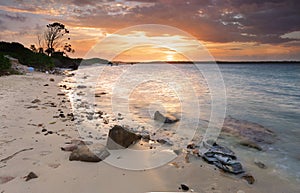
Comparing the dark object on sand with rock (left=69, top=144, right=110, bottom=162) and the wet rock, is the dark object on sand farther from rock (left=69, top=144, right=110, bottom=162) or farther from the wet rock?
rock (left=69, top=144, right=110, bottom=162)

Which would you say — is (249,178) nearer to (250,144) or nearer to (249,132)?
(250,144)

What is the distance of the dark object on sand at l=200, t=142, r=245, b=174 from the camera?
437cm

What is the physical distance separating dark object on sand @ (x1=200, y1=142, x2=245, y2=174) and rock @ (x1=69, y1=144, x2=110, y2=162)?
2135 millimetres

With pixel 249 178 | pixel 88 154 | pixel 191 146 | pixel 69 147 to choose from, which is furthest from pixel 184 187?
pixel 69 147

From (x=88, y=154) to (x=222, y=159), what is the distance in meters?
2.68

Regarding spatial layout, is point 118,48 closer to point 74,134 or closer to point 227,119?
point 74,134

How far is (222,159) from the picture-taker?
4711 mm

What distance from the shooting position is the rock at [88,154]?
419 cm

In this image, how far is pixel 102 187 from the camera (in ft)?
11.1

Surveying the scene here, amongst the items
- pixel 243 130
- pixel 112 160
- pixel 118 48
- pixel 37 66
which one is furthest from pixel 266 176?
pixel 37 66

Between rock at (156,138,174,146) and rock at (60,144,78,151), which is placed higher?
rock at (60,144,78,151)

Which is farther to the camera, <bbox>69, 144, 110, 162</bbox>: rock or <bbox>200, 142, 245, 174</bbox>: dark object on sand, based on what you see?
<bbox>200, 142, 245, 174</bbox>: dark object on sand

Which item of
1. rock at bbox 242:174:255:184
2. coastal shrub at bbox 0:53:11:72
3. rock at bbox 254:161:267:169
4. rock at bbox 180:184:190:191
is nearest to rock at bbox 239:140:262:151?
rock at bbox 254:161:267:169

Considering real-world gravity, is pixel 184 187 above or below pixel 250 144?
above
